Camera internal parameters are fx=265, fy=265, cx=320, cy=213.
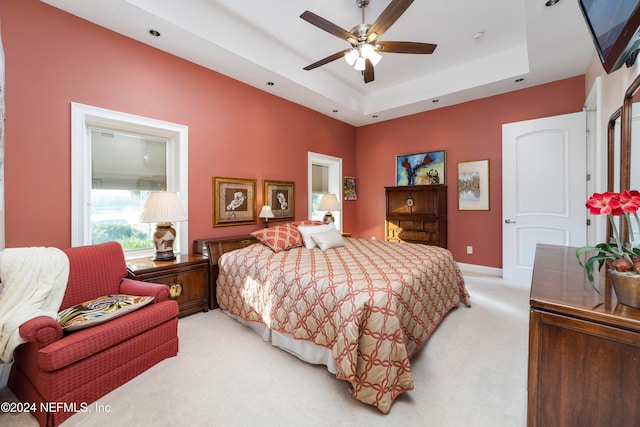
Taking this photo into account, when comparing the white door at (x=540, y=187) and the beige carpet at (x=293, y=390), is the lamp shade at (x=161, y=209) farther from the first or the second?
the white door at (x=540, y=187)

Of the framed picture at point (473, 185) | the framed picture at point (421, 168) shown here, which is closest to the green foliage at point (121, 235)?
the framed picture at point (421, 168)

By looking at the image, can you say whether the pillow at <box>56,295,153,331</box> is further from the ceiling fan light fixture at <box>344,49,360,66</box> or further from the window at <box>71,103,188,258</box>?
the ceiling fan light fixture at <box>344,49,360,66</box>

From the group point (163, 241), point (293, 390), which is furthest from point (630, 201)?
point (163, 241)

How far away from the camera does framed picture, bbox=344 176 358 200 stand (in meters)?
5.61

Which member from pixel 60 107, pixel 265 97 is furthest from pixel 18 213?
pixel 265 97

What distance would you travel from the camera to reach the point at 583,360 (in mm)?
953

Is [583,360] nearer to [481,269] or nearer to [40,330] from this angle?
[40,330]

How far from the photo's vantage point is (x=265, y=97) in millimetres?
4023

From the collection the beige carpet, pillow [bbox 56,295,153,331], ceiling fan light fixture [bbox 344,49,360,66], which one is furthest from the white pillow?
ceiling fan light fixture [bbox 344,49,360,66]

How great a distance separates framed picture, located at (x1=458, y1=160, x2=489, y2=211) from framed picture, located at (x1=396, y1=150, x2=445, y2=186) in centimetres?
33

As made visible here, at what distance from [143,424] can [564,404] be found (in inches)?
78.7

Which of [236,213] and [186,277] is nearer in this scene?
[186,277]

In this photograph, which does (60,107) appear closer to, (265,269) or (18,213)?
(18,213)

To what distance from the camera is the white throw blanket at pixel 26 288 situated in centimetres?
148
